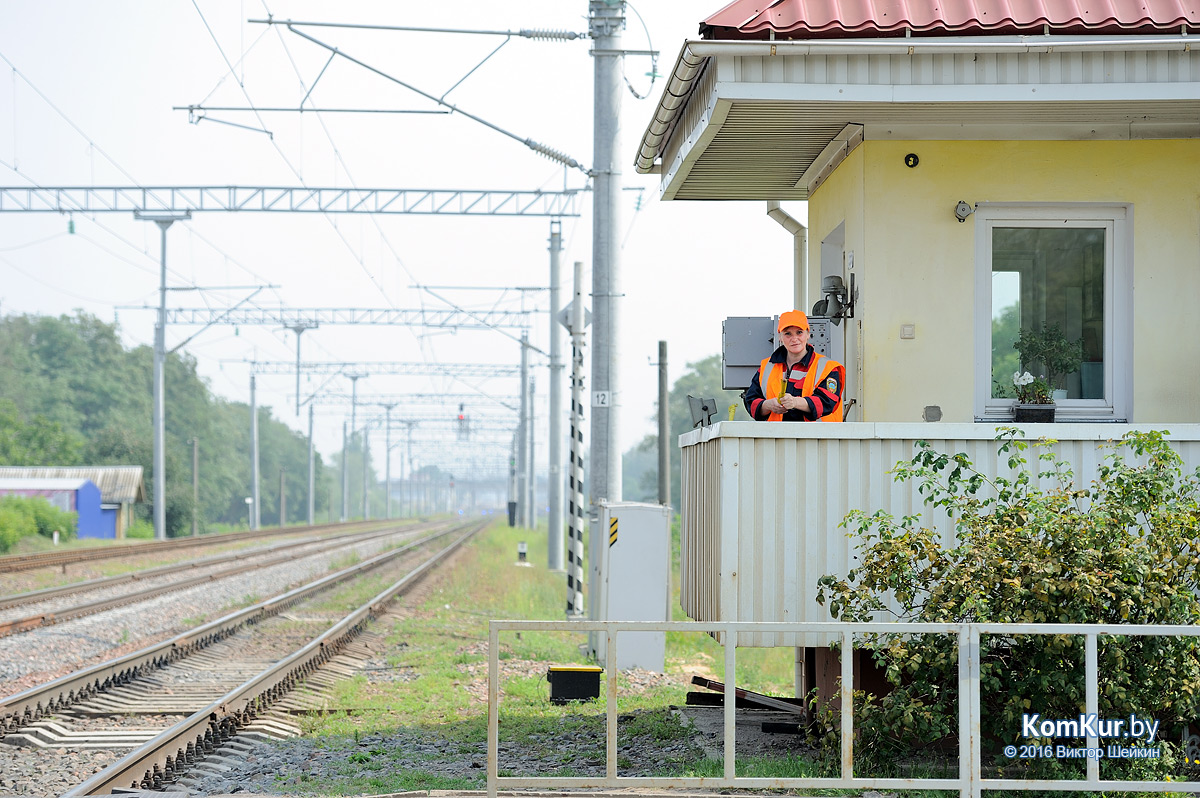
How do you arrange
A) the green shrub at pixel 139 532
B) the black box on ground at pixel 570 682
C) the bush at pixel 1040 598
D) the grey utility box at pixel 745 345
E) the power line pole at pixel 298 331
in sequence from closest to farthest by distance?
the bush at pixel 1040 598 < the grey utility box at pixel 745 345 < the black box on ground at pixel 570 682 < the power line pole at pixel 298 331 < the green shrub at pixel 139 532

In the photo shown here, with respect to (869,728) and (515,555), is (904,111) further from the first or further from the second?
(515,555)

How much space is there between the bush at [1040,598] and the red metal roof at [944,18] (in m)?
2.65

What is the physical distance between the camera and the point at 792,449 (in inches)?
314

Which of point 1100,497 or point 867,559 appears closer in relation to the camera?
point 867,559

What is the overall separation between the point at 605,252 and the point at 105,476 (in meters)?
51.6

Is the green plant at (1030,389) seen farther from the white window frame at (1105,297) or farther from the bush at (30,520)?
the bush at (30,520)

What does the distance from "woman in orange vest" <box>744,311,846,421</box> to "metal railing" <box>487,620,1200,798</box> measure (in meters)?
2.12

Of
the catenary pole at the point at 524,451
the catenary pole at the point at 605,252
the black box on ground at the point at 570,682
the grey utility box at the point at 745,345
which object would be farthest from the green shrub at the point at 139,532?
the grey utility box at the point at 745,345

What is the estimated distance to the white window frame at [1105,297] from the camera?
9.06 metres

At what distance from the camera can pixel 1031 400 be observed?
29.5 feet

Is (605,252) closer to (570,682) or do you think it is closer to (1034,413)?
(570,682)

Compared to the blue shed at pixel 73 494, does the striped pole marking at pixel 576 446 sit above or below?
above

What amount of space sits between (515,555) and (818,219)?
31068 millimetres

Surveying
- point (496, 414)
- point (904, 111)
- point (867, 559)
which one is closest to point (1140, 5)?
point (904, 111)
